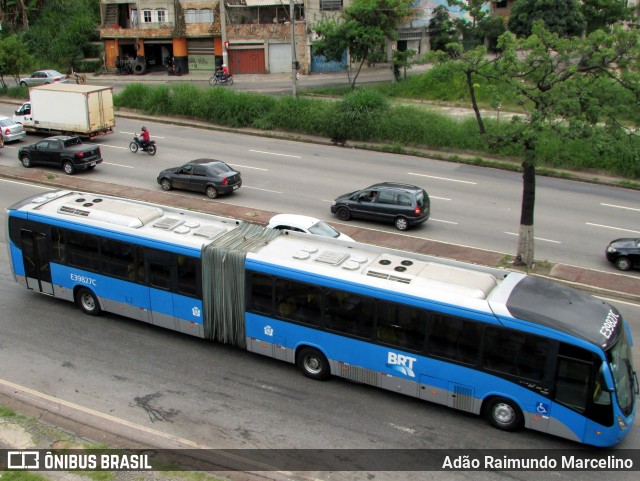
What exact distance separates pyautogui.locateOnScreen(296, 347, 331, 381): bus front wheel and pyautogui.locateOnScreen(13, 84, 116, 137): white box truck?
27.6 m

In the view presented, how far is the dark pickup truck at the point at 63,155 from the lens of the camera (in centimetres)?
3203

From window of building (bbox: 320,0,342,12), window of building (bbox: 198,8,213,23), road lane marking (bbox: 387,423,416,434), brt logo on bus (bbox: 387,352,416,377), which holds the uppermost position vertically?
window of building (bbox: 320,0,342,12)

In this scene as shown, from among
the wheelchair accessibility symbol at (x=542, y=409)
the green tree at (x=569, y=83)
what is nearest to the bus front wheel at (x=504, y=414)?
the wheelchair accessibility symbol at (x=542, y=409)

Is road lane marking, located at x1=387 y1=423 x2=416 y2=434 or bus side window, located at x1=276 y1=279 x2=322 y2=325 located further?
bus side window, located at x1=276 y1=279 x2=322 y2=325

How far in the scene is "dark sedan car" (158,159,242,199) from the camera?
28.9 meters

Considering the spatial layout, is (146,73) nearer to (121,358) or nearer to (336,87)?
(336,87)

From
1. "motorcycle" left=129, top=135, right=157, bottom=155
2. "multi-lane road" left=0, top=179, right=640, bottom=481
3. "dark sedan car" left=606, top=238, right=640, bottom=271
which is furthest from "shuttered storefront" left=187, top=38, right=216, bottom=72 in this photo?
"multi-lane road" left=0, top=179, right=640, bottom=481

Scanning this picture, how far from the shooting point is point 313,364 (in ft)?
48.8

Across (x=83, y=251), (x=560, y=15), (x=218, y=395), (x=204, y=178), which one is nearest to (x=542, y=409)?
(x=218, y=395)

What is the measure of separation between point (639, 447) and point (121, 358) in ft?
35.3

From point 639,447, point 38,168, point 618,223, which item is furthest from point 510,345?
point 38,168

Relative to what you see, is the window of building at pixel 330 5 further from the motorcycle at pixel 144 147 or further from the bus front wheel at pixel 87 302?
the bus front wheel at pixel 87 302

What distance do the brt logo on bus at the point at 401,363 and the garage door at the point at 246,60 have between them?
175 ft

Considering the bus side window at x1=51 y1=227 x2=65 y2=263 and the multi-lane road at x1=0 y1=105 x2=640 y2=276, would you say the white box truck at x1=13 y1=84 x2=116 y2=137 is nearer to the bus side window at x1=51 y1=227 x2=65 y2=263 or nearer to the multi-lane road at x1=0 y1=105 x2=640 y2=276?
the multi-lane road at x1=0 y1=105 x2=640 y2=276
